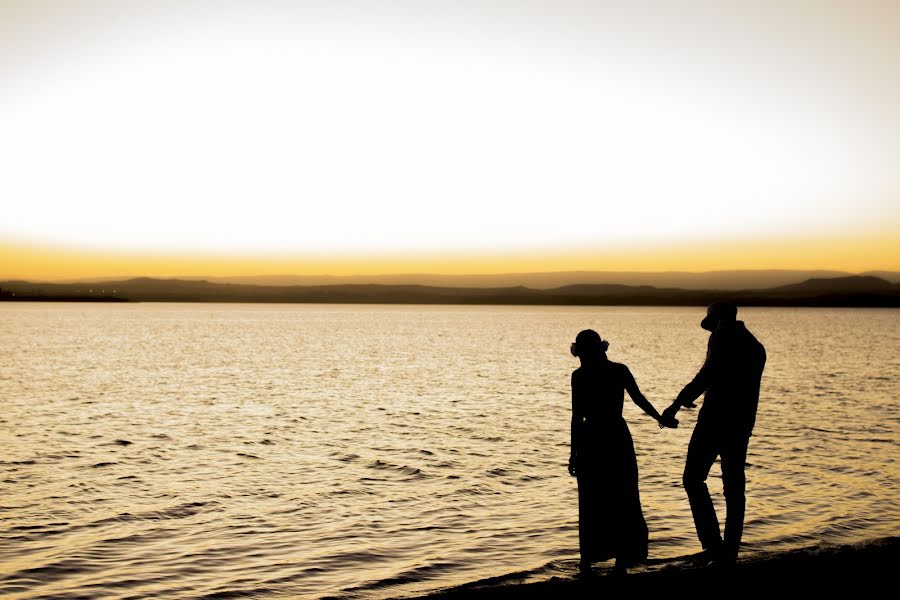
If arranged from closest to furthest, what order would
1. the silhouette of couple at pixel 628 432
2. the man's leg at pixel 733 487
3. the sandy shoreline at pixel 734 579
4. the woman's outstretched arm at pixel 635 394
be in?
the sandy shoreline at pixel 734 579 < the woman's outstretched arm at pixel 635 394 < the silhouette of couple at pixel 628 432 < the man's leg at pixel 733 487

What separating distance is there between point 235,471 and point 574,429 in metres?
12.0

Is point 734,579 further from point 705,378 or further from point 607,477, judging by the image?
point 705,378

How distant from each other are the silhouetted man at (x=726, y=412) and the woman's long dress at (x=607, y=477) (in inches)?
23.3

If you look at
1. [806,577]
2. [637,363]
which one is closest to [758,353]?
[806,577]

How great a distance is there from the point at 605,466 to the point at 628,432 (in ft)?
1.42

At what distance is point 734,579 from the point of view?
7.92m

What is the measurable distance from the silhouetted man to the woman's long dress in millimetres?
592

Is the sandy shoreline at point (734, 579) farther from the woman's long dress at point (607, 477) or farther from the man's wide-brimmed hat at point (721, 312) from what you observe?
the man's wide-brimmed hat at point (721, 312)

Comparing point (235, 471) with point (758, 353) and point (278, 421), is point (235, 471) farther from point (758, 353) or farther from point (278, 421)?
point (758, 353)

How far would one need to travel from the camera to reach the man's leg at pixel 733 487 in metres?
8.28

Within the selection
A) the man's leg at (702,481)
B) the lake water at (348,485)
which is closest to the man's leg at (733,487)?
the man's leg at (702,481)

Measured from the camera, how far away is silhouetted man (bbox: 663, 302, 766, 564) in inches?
323

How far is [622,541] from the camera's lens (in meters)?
8.24

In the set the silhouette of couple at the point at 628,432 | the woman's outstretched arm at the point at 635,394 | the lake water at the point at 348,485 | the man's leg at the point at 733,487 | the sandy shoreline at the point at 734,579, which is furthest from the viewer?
the lake water at the point at 348,485
